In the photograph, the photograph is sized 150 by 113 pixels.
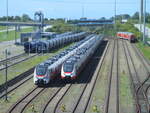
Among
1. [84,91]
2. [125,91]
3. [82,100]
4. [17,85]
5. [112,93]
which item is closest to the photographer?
[82,100]

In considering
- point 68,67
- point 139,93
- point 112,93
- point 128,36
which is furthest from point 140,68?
point 128,36

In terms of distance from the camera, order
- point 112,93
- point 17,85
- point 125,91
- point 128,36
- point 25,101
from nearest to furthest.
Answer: point 25,101, point 112,93, point 125,91, point 17,85, point 128,36

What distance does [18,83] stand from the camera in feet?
119

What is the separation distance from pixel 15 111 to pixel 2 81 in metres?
11.0

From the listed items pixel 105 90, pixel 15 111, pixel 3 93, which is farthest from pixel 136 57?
pixel 15 111

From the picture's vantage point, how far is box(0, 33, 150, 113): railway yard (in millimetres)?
26562

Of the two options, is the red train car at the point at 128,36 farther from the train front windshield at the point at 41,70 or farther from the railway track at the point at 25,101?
the railway track at the point at 25,101

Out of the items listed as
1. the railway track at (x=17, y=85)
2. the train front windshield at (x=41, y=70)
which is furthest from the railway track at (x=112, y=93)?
the railway track at (x=17, y=85)

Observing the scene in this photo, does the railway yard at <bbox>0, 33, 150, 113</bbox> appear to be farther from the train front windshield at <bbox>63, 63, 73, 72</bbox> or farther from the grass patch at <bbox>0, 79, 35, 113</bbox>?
the train front windshield at <bbox>63, 63, 73, 72</bbox>

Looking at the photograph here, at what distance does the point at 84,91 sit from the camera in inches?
1291

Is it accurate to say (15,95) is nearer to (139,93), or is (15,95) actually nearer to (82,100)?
(82,100)

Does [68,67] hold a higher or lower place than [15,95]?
higher

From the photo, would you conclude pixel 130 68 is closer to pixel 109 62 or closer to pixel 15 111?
pixel 109 62

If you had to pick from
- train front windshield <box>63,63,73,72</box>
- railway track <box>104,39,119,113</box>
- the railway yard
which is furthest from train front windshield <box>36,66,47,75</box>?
railway track <box>104,39,119,113</box>
